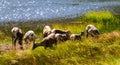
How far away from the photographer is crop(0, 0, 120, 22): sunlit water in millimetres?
44531

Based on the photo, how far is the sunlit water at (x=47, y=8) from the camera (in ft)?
146

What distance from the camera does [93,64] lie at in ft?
45.4

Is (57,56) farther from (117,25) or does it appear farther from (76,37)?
(117,25)

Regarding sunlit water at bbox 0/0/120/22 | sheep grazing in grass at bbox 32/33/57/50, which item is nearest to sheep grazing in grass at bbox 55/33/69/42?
sheep grazing in grass at bbox 32/33/57/50

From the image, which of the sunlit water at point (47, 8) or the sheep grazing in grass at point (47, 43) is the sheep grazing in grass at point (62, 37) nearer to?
the sheep grazing in grass at point (47, 43)

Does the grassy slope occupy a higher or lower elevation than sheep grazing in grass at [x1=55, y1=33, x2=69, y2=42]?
higher

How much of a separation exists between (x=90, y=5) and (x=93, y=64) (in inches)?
1544

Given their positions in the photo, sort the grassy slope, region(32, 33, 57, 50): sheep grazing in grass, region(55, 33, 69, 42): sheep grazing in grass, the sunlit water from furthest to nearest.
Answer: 1. the sunlit water
2. region(55, 33, 69, 42): sheep grazing in grass
3. region(32, 33, 57, 50): sheep grazing in grass
4. the grassy slope

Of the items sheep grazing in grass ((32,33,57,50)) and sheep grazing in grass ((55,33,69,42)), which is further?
sheep grazing in grass ((55,33,69,42))

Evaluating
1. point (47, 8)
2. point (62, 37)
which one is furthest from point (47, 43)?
point (47, 8)

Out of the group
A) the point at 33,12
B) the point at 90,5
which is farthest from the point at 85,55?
the point at 90,5

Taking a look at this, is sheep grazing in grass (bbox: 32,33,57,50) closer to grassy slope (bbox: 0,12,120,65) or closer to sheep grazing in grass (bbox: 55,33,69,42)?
grassy slope (bbox: 0,12,120,65)

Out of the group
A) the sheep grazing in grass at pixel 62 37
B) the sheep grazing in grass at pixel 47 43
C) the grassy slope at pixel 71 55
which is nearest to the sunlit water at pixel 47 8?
the sheep grazing in grass at pixel 62 37

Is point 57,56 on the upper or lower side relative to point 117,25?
upper
